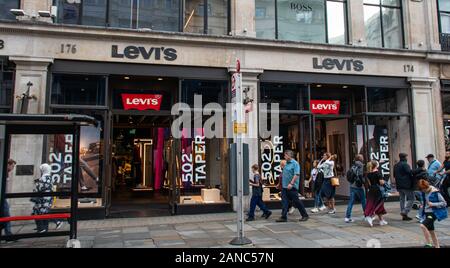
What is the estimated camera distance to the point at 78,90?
39.0 ft

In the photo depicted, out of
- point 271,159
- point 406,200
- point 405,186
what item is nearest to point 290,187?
point 271,159

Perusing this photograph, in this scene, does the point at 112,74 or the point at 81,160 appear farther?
the point at 112,74

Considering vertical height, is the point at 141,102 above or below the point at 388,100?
below

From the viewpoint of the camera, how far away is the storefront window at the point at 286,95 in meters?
13.5

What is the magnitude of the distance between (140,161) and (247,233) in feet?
38.2

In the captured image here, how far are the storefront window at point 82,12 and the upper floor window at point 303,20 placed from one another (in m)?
5.58

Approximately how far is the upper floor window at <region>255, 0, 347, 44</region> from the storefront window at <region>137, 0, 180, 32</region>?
3.06m

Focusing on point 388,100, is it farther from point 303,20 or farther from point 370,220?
point 370,220

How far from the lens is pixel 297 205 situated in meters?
10.5

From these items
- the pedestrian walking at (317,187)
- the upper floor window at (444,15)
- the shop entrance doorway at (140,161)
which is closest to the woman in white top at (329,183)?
the pedestrian walking at (317,187)

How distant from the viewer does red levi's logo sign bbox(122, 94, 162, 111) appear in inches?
497

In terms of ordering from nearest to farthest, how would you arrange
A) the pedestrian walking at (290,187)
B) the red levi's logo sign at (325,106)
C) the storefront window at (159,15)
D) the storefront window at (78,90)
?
the pedestrian walking at (290,187)
the storefront window at (78,90)
the storefront window at (159,15)
the red levi's logo sign at (325,106)

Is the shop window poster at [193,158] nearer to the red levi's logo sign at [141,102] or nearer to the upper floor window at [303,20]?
the red levi's logo sign at [141,102]
